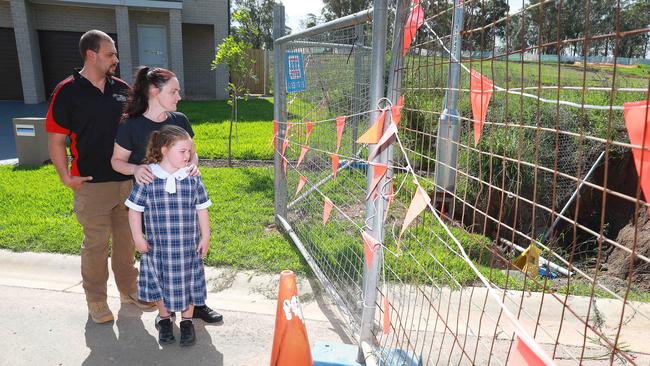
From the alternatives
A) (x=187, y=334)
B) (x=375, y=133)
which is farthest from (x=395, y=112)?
(x=187, y=334)

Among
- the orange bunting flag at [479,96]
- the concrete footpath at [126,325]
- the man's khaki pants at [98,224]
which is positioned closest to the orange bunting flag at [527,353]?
the orange bunting flag at [479,96]

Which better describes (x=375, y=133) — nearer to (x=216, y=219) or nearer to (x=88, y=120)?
(x=88, y=120)

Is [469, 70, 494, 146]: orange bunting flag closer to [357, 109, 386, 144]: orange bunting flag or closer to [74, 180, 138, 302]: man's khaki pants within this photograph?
[357, 109, 386, 144]: orange bunting flag

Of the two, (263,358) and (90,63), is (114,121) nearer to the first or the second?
(90,63)

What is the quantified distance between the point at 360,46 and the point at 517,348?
2.63 meters

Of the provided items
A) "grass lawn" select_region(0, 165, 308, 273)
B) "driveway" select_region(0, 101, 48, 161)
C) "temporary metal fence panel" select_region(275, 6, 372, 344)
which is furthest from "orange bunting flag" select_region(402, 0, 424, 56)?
"driveway" select_region(0, 101, 48, 161)

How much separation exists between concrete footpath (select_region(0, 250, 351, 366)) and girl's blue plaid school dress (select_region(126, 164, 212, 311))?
37cm

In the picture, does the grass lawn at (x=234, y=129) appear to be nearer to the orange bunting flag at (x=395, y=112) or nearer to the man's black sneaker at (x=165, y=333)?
the man's black sneaker at (x=165, y=333)

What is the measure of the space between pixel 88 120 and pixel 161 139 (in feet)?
2.37

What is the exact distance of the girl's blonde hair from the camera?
299cm

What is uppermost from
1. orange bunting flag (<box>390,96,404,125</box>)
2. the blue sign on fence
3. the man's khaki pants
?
the blue sign on fence

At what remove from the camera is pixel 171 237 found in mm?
3109

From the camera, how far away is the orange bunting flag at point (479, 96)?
1841 mm

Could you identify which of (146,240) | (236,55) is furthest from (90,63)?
(236,55)
